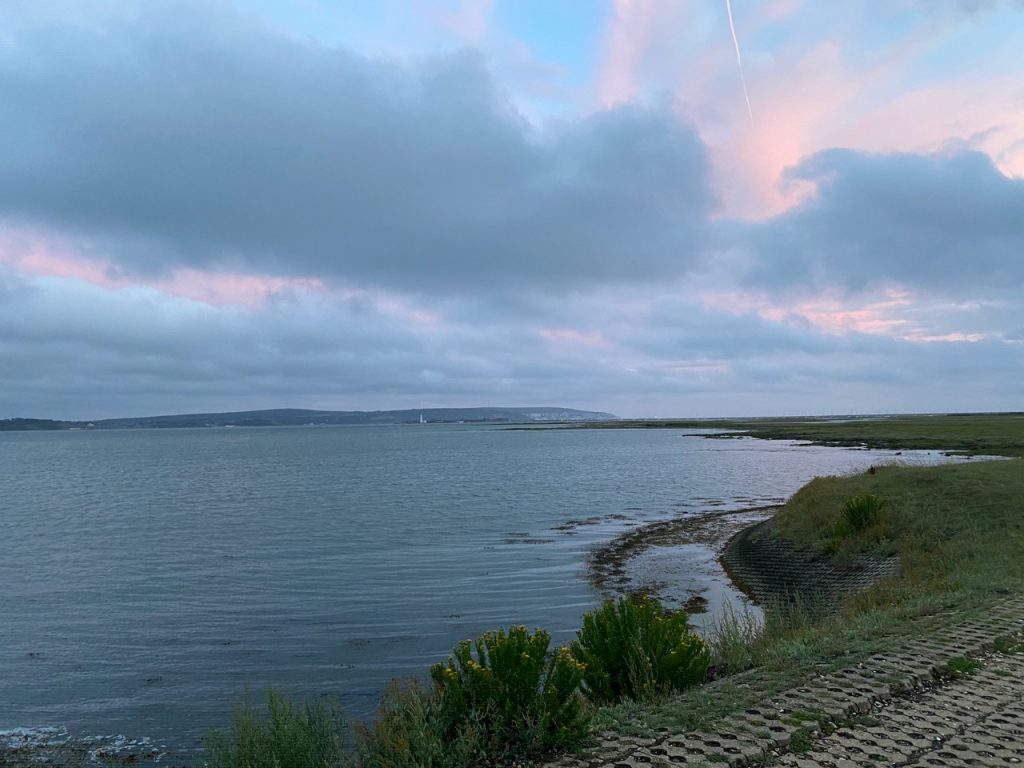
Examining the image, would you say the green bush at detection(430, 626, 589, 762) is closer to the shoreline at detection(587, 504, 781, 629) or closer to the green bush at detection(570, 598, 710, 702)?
the green bush at detection(570, 598, 710, 702)

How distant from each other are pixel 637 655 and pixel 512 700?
7.38 feet

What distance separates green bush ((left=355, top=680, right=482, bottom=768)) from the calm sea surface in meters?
5.42

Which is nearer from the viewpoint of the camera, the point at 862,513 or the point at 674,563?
the point at 862,513

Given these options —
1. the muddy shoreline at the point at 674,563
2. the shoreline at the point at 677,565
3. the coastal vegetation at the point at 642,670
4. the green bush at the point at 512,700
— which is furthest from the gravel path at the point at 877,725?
the muddy shoreline at the point at 674,563

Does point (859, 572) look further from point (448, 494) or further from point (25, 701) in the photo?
point (448, 494)

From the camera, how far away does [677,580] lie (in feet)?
69.8

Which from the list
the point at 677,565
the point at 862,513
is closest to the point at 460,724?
the point at 677,565

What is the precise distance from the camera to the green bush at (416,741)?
6.09 m

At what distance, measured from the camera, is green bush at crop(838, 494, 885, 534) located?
2138 cm

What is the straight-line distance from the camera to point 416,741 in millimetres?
6227

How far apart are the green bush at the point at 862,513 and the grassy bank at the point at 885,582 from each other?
6.8 inches

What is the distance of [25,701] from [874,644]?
14.5 meters

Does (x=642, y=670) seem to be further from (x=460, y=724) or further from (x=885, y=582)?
(x=885, y=582)

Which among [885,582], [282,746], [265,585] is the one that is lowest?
[265,585]
